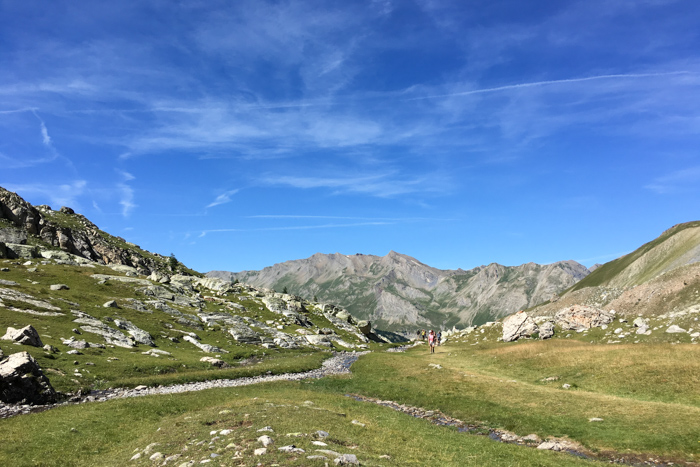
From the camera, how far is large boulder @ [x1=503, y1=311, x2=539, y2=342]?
78688mm

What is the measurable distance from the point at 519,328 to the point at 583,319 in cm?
1193

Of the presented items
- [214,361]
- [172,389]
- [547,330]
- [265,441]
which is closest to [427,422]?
[265,441]

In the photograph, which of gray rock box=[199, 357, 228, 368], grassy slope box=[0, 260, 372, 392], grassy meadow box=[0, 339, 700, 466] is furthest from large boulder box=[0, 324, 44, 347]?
gray rock box=[199, 357, 228, 368]

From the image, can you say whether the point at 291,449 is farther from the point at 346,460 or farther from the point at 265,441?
the point at 346,460

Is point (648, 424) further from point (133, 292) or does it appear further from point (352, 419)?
point (133, 292)

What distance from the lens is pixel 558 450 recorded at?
2338 centimetres

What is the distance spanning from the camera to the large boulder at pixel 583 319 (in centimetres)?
7112

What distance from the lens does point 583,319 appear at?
73.4 m

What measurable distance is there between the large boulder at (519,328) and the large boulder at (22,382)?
7612 cm

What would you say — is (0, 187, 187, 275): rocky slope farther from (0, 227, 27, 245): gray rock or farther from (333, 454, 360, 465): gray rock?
(333, 454, 360, 465): gray rock

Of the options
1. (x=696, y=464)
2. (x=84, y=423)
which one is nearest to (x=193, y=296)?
(x=84, y=423)

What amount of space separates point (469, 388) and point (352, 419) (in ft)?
56.2

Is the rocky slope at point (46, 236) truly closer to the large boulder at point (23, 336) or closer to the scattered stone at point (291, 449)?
the large boulder at point (23, 336)

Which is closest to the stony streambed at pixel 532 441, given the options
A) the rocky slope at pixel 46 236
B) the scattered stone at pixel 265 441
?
the scattered stone at pixel 265 441
